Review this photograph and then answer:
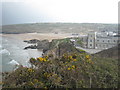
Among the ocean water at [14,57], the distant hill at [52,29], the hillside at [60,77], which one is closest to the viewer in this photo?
the hillside at [60,77]

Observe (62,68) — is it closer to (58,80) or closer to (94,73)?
(58,80)

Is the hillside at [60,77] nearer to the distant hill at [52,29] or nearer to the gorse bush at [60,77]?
the gorse bush at [60,77]

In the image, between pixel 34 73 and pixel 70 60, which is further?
pixel 70 60

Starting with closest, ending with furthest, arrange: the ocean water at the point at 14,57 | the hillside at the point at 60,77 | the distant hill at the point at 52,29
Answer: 1. the hillside at the point at 60,77
2. the ocean water at the point at 14,57
3. the distant hill at the point at 52,29

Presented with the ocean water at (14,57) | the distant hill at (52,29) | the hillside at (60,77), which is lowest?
the ocean water at (14,57)

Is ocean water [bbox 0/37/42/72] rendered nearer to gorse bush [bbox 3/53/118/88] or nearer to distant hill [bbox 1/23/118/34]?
gorse bush [bbox 3/53/118/88]

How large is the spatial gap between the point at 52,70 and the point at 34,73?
95 cm

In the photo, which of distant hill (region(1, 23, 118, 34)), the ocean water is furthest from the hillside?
distant hill (region(1, 23, 118, 34))

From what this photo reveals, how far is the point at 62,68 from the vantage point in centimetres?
836

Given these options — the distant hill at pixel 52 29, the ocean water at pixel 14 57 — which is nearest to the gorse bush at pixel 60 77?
the ocean water at pixel 14 57

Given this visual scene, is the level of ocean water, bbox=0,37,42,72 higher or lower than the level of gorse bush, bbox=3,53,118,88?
lower

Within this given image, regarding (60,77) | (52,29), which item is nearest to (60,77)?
(60,77)

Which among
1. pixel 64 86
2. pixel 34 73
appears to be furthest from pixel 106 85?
pixel 34 73

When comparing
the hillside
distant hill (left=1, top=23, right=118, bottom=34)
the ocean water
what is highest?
distant hill (left=1, top=23, right=118, bottom=34)
